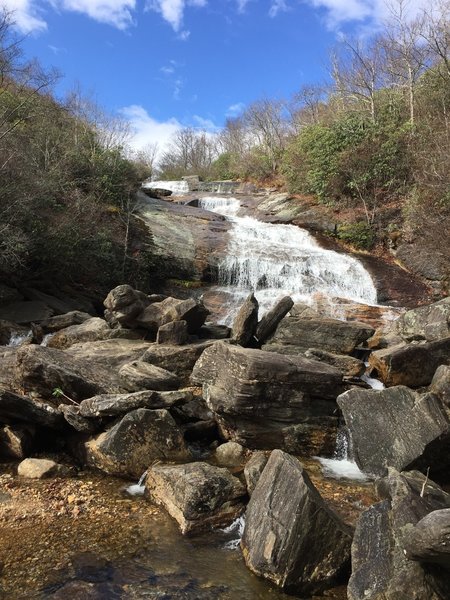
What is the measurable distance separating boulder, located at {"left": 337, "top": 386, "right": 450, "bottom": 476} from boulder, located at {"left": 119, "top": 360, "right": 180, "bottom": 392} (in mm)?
3597

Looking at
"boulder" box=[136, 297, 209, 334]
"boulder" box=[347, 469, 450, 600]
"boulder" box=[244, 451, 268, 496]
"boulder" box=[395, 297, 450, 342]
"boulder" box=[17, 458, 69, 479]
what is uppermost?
"boulder" box=[395, 297, 450, 342]

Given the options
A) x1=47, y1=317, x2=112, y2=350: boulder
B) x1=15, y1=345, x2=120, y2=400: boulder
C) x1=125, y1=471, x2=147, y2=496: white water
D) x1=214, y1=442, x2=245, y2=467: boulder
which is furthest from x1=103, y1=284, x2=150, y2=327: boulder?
x1=125, y1=471, x2=147, y2=496: white water

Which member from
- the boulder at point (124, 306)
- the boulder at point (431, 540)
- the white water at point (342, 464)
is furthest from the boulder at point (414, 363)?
the boulder at point (124, 306)

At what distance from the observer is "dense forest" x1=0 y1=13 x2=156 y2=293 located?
1692cm

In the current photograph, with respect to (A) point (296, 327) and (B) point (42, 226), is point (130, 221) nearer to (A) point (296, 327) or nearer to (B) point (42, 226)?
(B) point (42, 226)

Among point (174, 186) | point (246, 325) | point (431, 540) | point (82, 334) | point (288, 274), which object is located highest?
point (174, 186)

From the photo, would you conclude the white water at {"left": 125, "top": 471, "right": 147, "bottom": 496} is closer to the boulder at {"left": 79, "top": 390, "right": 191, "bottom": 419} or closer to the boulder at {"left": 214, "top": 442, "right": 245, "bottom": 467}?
the boulder at {"left": 79, "top": 390, "right": 191, "bottom": 419}

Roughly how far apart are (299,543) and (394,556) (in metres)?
0.95

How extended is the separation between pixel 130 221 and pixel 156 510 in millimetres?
18768

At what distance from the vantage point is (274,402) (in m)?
8.38

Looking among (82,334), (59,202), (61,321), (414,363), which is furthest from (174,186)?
(414,363)

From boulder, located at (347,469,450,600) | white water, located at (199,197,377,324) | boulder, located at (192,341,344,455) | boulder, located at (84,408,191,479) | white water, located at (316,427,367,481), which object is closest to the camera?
boulder, located at (347,469,450,600)

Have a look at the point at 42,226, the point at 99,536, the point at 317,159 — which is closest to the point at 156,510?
the point at 99,536

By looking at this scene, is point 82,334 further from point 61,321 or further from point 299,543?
point 299,543
